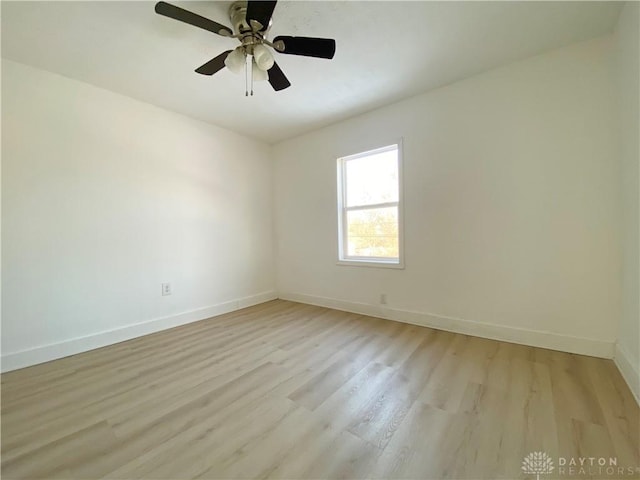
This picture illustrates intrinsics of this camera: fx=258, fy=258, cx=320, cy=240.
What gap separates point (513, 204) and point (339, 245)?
199cm

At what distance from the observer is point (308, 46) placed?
1669 mm

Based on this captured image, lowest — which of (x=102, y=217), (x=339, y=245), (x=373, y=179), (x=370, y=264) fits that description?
(x=370, y=264)

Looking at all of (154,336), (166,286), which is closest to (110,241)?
(166,286)

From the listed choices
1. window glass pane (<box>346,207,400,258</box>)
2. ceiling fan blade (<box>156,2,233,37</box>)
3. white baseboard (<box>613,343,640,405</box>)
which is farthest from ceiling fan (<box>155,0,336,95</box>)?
white baseboard (<box>613,343,640,405</box>)

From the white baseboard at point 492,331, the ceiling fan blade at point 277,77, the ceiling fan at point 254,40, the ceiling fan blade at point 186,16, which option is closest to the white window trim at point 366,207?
the white baseboard at point 492,331

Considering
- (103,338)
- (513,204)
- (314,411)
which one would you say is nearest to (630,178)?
(513,204)

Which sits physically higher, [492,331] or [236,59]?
[236,59]

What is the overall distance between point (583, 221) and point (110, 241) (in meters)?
4.30

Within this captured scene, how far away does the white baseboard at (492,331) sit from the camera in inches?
82.0

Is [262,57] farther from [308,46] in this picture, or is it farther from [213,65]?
[213,65]

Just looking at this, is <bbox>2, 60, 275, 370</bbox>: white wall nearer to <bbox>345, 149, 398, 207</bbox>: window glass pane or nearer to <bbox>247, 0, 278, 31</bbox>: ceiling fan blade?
<bbox>345, 149, 398, 207</bbox>: window glass pane

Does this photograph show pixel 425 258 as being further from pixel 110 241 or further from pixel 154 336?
pixel 110 241

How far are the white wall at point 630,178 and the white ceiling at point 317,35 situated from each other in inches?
9.6

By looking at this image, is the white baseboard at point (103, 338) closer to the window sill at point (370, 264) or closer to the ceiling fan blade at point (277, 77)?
the window sill at point (370, 264)
